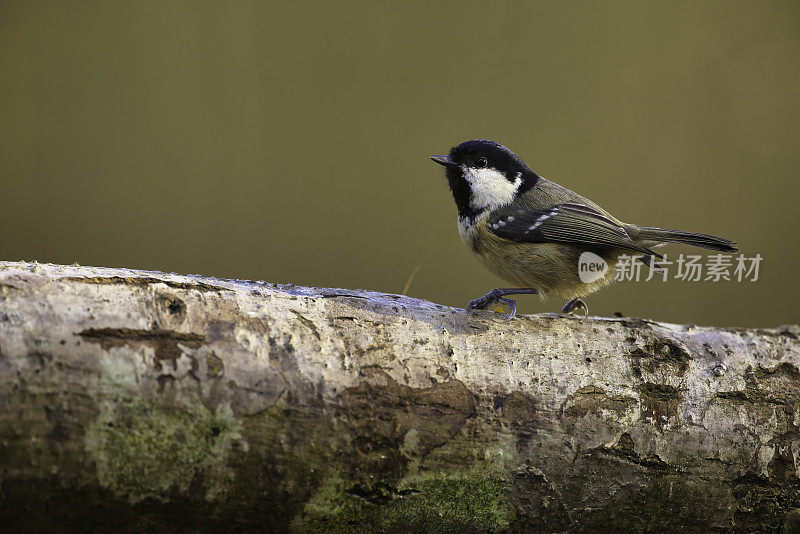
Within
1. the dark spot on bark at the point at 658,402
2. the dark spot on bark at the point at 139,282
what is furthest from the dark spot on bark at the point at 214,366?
the dark spot on bark at the point at 658,402

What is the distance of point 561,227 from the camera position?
1.30 meters

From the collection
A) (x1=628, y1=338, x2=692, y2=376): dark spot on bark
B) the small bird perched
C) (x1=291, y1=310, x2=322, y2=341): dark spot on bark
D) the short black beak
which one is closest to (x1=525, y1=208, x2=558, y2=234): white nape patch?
the small bird perched

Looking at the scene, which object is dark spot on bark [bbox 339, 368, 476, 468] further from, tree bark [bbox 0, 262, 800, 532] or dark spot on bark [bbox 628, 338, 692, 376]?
dark spot on bark [bbox 628, 338, 692, 376]

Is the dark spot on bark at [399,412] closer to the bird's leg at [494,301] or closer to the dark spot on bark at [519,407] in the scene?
the dark spot on bark at [519,407]

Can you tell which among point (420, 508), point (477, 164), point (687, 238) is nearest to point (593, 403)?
point (420, 508)

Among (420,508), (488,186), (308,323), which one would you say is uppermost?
(488,186)

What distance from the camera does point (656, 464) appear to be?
926 mm

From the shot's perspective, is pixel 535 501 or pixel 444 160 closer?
pixel 535 501

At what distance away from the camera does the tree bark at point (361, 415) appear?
28.1 inches

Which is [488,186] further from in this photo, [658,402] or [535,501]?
[535,501]

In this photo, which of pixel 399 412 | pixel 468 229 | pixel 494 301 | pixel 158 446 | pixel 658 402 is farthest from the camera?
pixel 468 229

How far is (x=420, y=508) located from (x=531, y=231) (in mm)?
657

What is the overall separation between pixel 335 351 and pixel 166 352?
223mm

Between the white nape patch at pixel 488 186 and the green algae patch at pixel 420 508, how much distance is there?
2.27ft
